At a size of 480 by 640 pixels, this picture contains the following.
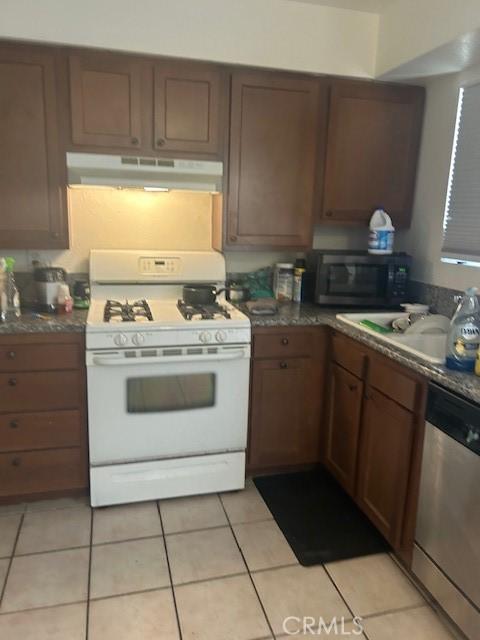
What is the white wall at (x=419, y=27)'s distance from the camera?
2.01m

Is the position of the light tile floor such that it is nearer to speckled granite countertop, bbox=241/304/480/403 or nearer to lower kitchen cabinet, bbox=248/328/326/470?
lower kitchen cabinet, bbox=248/328/326/470

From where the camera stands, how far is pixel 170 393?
2396mm

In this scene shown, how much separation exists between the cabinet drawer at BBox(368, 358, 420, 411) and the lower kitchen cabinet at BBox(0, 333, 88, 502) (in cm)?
133

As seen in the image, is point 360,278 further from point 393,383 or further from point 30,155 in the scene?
point 30,155

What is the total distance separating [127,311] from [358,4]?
1956mm

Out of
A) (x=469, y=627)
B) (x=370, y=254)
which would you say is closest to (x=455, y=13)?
(x=370, y=254)

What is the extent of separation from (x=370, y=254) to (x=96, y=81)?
5.49 feet

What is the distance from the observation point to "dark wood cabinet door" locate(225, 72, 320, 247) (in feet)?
8.39

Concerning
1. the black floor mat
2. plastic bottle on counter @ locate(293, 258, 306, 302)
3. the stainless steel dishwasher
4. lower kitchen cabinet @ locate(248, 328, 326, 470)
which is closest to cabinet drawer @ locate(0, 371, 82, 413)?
lower kitchen cabinet @ locate(248, 328, 326, 470)

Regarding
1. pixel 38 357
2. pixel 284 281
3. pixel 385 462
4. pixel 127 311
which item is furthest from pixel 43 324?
pixel 385 462

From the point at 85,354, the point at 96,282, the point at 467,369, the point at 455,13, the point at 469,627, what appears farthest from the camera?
the point at 96,282

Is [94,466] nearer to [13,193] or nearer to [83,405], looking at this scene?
[83,405]

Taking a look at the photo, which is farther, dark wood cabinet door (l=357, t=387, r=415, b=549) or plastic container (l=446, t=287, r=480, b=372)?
dark wood cabinet door (l=357, t=387, r=415, b=549)

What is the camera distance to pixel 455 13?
2039mm
